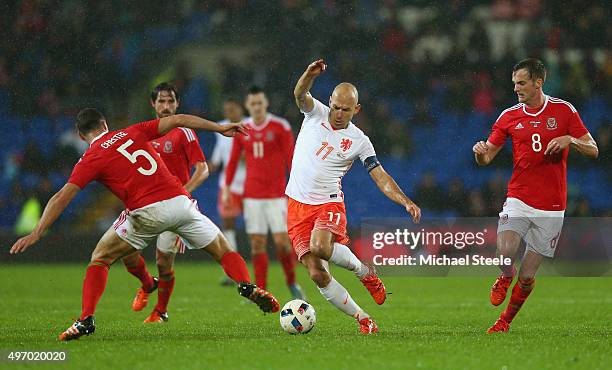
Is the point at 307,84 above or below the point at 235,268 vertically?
above

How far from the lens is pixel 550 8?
68.2 feet

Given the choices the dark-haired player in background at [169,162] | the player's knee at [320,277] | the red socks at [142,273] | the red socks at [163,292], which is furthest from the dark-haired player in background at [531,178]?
the red socks at [142,273]

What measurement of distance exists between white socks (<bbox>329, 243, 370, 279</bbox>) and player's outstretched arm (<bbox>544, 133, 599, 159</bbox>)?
1.76 m

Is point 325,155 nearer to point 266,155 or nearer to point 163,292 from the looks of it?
point 163,292

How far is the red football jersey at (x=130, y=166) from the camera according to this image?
7535mm

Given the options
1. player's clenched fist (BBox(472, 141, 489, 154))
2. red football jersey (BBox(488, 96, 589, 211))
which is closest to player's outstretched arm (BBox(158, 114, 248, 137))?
player's clenched fist (BBox(472, 141, 489, 154))

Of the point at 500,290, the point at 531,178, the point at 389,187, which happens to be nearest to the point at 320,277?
the point at 389,187

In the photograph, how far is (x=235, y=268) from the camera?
7953 millimetres

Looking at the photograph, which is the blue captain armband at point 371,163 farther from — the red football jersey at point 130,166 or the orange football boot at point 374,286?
the red football jersey at point 130,166

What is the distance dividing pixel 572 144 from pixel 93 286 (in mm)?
3955

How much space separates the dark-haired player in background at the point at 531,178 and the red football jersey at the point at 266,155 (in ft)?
13.6

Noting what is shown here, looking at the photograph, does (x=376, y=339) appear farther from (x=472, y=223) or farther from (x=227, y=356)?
(x=472, y=223)

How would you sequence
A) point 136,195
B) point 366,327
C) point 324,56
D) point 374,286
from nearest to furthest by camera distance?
point 136,195 < point 366,327 < point 374,286 < point 324,56

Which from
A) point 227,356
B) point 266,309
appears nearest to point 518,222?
point 266,309
